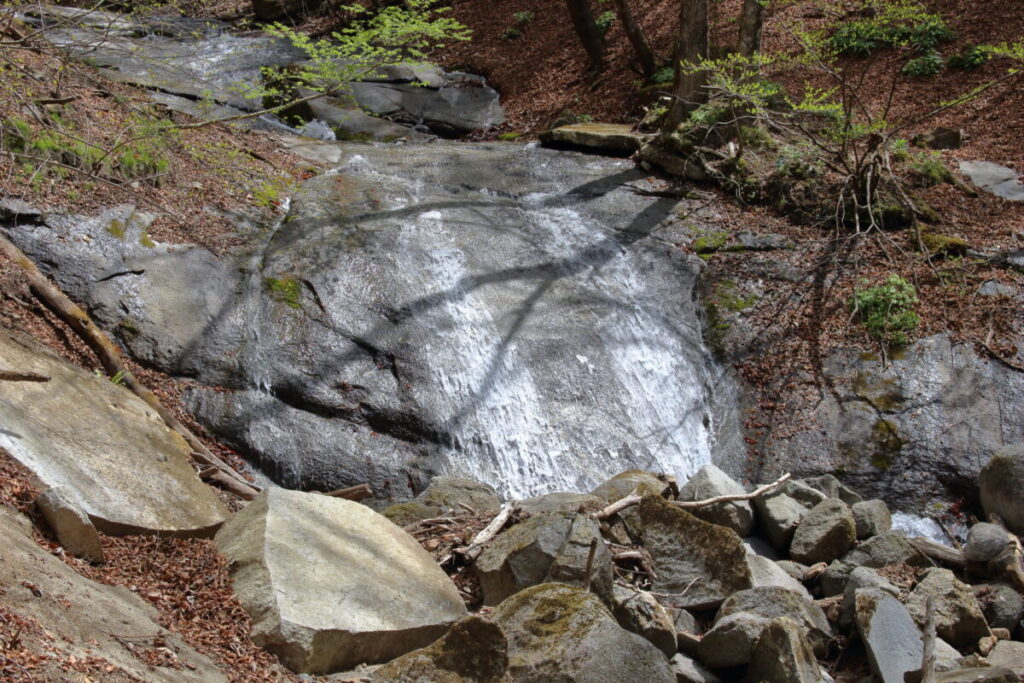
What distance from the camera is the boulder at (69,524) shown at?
13.9 ft

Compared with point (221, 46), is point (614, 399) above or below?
below

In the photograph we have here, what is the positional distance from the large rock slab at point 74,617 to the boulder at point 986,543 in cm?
618

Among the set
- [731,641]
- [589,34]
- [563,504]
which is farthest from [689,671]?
[589,34]

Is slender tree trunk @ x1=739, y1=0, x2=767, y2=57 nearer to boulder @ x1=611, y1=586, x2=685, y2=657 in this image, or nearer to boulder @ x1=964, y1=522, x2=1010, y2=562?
boulder @ x1=964, y1=522, x2=1010, y2=562

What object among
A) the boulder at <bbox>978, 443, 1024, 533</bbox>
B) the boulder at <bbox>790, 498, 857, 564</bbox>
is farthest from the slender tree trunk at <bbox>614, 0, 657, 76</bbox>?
the boulder at <bbox>790, 498, 857, 564</bbox>

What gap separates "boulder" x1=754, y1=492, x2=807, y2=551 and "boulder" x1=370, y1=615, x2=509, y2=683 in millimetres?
3938

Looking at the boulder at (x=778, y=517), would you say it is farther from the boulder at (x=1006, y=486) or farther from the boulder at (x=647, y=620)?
the boulder at (x=647, y=620)

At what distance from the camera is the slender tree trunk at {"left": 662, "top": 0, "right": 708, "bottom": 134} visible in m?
13.6

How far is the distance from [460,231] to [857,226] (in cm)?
510

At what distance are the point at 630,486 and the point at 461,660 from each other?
3298mm

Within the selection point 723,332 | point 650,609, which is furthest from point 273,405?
point 723,332

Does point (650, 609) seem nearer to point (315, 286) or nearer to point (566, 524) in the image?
point (566, 524)

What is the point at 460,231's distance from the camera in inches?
435

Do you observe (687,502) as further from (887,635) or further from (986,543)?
(986,543)
